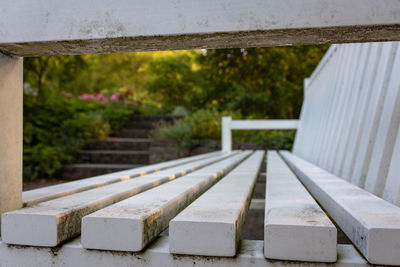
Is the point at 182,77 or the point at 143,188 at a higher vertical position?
the point at 182,77

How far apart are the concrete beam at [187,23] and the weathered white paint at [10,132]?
9 cm

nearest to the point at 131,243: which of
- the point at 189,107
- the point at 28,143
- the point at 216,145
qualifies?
the point at 216,145

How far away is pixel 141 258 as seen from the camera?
0.82 meters

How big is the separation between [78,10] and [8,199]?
21.6 inches

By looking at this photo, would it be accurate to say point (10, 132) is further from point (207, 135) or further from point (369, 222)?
point (207, 135)

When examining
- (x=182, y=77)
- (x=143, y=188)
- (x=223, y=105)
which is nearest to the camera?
(x=143, y=188)

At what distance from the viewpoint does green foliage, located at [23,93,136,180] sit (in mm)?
6621

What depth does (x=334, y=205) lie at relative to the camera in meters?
1.03

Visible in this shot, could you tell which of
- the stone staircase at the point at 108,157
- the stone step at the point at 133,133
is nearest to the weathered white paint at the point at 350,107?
the stone staircase at the point at 108,157

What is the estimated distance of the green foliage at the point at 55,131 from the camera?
6621mm

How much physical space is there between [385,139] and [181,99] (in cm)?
1325

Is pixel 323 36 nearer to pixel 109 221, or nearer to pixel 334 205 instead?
pixel 334 205

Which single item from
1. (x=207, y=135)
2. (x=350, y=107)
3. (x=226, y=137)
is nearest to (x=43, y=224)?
(x=350, y=107)

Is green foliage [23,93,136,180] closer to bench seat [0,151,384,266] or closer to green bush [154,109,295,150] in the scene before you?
green bush [154,109,295,150]
